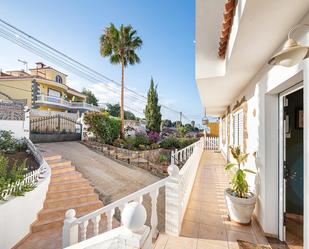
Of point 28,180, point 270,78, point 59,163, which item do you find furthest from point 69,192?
point 270,78

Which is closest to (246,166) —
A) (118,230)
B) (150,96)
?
(118,230)

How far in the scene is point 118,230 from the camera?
142 centimetres

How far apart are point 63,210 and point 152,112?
14.1m

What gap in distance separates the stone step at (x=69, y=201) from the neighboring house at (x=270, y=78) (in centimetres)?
462

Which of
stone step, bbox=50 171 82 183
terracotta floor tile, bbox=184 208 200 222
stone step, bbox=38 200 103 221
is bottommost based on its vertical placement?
stone step, bbox=38 200 103 221

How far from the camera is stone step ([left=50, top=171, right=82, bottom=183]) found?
572 centimetres

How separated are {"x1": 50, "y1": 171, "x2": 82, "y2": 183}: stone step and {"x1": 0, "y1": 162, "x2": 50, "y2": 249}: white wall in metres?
1.15

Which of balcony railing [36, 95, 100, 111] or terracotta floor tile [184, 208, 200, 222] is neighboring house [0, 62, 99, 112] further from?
terracotta floor tile [184, 208, 200, 222]

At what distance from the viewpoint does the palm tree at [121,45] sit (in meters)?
11.8

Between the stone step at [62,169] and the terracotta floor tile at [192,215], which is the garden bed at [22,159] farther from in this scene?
the terracotta floor tile at [192,215]

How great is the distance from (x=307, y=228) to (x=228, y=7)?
2.57 metres

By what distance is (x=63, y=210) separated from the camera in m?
4.78

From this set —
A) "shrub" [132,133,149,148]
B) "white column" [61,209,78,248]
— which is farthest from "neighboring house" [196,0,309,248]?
"shrub" [132,133,149,148]

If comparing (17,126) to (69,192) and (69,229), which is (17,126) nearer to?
(69,192)
